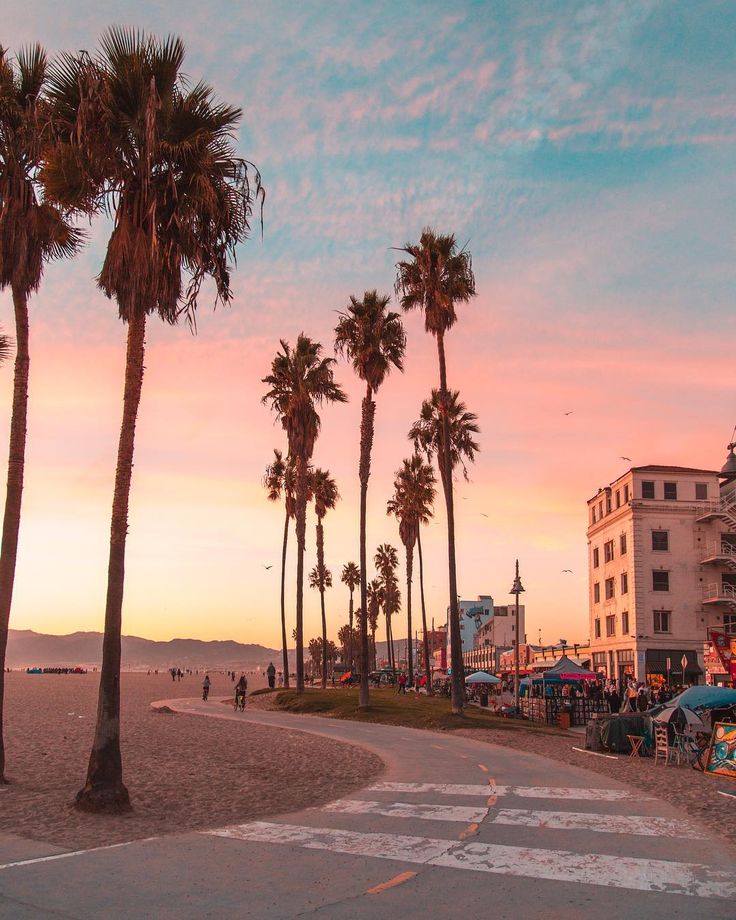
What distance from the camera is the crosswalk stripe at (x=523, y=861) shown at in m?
8.34

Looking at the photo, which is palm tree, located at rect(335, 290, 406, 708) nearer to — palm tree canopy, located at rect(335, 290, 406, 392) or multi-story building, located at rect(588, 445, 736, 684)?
palm tree canopy, located at rect(335, 290, 406, 392)

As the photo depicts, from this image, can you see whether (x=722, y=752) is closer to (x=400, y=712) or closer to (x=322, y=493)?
(x=400, y=712)

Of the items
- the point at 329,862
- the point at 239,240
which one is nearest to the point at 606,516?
the point at 239,240

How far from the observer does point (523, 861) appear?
9211mm

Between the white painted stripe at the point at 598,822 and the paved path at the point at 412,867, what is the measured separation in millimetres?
28

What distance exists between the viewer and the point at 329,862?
9.26m

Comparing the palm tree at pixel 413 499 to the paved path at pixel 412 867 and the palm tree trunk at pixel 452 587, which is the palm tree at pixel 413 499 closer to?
the palm tree trunk at pixel 452 587

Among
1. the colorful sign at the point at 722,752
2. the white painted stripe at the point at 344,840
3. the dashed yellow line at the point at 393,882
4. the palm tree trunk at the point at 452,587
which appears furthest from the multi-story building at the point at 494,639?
the dashed yellow line at the point at 393,882

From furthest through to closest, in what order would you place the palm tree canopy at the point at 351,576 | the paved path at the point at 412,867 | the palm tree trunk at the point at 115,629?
the palm tree canopy at the point at 351,576, the palm tree trunk at the point at 115,629, the paved path at the point at 412,867

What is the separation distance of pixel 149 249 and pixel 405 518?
51.8m

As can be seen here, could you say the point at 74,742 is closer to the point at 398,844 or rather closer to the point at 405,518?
the point at 398,844

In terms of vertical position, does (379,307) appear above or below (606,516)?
above

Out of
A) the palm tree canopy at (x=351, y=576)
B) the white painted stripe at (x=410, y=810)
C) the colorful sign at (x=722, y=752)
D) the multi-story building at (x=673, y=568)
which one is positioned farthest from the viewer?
the palm tree canopy at (x=351, y=576)

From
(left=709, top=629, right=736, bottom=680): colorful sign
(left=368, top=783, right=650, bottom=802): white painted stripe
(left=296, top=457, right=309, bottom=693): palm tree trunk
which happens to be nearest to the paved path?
(left=368, top=783, right=650, bottom=802): white painted stripe
